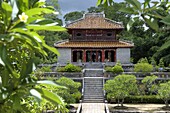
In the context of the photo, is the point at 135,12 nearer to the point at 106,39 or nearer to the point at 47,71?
the point at 47,71

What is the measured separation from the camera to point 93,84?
16.7 metres

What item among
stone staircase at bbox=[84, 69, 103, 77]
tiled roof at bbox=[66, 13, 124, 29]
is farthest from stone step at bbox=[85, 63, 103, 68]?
tiled roof at bbox=[66, 13, 124, 29]

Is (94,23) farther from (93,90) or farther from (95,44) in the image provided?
(93,90)

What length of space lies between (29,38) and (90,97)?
47.5 feet

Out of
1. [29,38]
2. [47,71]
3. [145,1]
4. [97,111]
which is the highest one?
[145,1]

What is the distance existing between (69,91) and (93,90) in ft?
11.5

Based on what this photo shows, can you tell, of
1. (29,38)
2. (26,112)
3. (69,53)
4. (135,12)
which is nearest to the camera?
(29,38)

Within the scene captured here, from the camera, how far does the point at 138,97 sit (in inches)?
582

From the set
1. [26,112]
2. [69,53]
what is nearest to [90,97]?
[69,53]

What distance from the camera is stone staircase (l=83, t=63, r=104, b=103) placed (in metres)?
15.1

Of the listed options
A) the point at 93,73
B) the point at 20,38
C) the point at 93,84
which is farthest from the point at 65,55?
the point at 20,38

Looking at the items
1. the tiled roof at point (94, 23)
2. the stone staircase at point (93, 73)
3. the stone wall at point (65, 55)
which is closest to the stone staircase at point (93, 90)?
the stone staircase at point (93, 73)

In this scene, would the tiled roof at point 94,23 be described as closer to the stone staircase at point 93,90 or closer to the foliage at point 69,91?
the stone staircase at point 93,90

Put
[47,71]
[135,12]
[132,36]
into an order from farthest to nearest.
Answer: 1. [132,36]
2. [47,71]
3. [135,12]
